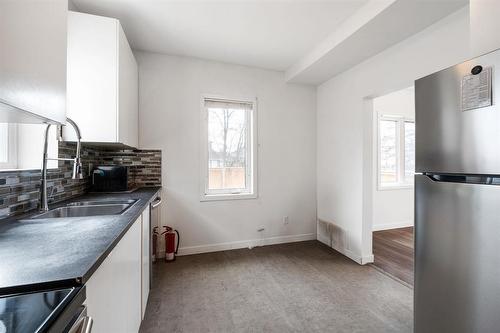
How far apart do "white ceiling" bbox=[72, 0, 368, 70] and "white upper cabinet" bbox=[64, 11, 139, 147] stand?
33 cm

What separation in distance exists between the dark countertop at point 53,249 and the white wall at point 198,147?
1736mm

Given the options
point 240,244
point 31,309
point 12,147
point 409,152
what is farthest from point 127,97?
point 409,152

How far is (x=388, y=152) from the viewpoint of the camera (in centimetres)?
418

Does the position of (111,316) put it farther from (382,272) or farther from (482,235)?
(382,272)

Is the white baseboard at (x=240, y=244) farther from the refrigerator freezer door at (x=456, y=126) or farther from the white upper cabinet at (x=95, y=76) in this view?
the refrigerator freezer door at (x=456, y=126)

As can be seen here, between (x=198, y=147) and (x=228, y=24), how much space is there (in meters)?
1.45

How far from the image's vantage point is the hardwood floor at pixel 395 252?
8.31 feet

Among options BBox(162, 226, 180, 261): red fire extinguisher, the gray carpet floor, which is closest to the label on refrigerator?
the gray carpet floor

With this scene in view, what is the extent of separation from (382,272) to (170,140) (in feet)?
9.55

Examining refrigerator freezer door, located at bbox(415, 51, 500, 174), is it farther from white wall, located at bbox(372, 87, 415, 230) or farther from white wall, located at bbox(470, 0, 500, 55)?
white wall, located at bbox(372, 87, 415, 230)

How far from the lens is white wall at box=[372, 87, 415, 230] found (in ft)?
13.1

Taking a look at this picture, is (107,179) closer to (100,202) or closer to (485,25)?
(100,202)

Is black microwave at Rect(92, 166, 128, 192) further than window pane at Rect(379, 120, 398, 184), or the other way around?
window pane at Rect(379, 120, 398, 184)

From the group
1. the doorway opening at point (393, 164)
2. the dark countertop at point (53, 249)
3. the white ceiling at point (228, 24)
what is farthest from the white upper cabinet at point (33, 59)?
the doorway opening at point (393, 164)
